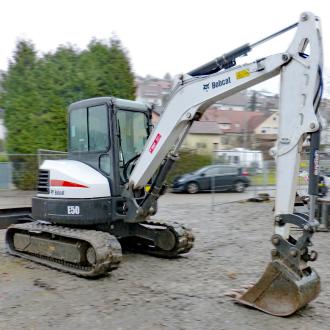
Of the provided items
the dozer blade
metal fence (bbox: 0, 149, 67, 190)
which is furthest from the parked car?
the dozer blade

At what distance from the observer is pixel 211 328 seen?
15.0 feet

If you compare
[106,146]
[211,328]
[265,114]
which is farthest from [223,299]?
[265,114]

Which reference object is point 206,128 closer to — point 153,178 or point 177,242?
point 177,242

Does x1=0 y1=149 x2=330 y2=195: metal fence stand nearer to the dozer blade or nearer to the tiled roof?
the dozer blade

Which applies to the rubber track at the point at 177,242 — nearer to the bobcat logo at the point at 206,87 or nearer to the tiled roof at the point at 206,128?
the bobcat logo at the point at 206,87

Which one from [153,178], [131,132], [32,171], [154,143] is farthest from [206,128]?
[154,143]

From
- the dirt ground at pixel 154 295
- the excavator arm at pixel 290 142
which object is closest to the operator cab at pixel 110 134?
the dirt ground at pixel 154 295

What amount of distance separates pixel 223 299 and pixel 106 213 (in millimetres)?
2226

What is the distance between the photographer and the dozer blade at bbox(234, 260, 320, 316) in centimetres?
473

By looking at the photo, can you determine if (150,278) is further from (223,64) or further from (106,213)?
(223,64)

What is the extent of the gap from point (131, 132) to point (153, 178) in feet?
2.88

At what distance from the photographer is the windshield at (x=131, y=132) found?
7.16 meters

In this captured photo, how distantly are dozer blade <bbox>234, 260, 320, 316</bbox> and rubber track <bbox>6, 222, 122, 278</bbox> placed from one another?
76.4 inches

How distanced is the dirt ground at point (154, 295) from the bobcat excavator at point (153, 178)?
226 mm
